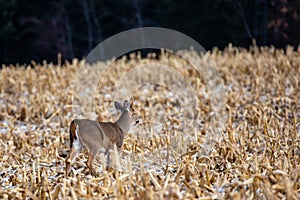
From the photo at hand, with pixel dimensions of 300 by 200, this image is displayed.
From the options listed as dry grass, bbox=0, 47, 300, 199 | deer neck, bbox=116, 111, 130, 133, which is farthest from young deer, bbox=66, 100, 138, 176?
deer neck, bbox=116, 111, 130, 133

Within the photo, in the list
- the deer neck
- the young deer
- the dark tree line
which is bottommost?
the young deer

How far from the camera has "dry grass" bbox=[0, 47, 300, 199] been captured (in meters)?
3.39

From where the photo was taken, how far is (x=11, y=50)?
21500 millimetres

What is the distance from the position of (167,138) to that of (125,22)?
61.9ft

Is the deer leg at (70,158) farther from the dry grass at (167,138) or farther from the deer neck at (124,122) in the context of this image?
the deer neck at (124,122)

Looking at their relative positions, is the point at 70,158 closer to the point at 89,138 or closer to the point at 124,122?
the point at 89,138

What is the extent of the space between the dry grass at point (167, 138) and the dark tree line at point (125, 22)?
272 inches

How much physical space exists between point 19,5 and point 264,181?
2025 centimetres

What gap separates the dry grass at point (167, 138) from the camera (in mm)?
3389

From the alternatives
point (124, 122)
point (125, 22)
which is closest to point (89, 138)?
point (124, 122)

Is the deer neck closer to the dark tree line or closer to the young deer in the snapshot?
the young deer

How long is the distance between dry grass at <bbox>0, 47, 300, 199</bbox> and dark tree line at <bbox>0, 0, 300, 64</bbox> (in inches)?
272

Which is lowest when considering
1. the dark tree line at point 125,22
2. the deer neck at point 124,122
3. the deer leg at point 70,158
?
the deer leg at point 70,158

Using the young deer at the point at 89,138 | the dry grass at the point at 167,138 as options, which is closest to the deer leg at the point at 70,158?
the young deer at the point at 89,138
